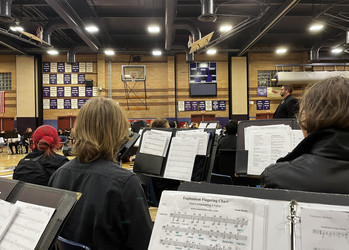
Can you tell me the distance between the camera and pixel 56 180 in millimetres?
1476

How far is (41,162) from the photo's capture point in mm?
2787

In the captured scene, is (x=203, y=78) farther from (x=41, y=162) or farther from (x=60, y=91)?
(x=41, y=162)

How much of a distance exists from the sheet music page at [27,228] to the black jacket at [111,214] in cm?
31

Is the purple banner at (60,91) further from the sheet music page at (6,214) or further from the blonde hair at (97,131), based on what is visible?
the sheet music page at (6,214)

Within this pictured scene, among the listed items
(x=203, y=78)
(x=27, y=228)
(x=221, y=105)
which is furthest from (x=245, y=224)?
(x=203, y=78)

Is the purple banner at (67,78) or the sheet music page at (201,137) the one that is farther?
the purple banner at (67,78)

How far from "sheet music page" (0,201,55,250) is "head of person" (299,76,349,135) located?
47.1 inches

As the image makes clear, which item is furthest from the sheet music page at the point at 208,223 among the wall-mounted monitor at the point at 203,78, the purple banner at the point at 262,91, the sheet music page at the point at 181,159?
the purple banner at the point at 262,91

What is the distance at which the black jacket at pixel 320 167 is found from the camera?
1032mm

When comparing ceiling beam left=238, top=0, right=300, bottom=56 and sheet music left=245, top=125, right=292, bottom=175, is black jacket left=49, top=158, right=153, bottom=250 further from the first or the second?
ceiling beam left=238, top=0, right=300, bottom=56

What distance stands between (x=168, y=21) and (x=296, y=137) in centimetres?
808

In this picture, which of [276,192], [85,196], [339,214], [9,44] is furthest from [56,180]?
[9,44]

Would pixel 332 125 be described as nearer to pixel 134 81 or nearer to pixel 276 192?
pixel 276 192

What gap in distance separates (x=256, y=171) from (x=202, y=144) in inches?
19.2
